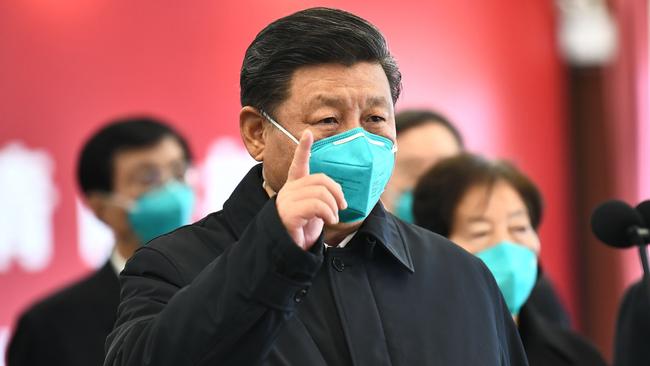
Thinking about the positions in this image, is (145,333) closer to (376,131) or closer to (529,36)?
(376,131)

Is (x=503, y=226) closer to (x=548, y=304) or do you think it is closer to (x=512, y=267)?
(x=512, y=267)

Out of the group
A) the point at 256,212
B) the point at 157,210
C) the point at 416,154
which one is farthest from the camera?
the point at 157,210

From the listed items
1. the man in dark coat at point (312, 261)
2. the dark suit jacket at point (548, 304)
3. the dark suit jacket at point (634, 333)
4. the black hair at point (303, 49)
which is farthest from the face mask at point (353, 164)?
the dark suit jacket at point (548, 304)

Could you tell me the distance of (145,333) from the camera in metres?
1.59

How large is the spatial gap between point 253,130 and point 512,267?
3.54 ft

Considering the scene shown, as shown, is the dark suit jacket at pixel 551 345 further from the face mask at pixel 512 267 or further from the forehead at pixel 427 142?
the forehead at pixel 427 142

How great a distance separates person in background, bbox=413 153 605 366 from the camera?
278 cm

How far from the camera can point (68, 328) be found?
332 centimetres

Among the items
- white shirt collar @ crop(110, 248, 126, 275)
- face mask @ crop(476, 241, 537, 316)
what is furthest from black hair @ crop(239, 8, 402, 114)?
white shirt collar @ crop(110, 248, 126, 275)

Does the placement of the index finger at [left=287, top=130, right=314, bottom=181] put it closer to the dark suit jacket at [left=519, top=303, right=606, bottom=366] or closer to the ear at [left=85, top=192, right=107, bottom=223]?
the dark suit jacket at [left=519, top=303, right=606, bottom=366]

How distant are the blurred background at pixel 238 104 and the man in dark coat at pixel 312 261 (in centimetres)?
211

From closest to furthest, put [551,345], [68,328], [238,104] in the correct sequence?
[551,345] < [68,328] < [238,104]

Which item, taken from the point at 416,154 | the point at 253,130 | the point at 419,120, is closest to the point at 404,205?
the point at 416,154

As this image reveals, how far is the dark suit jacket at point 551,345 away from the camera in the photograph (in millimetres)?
2779
